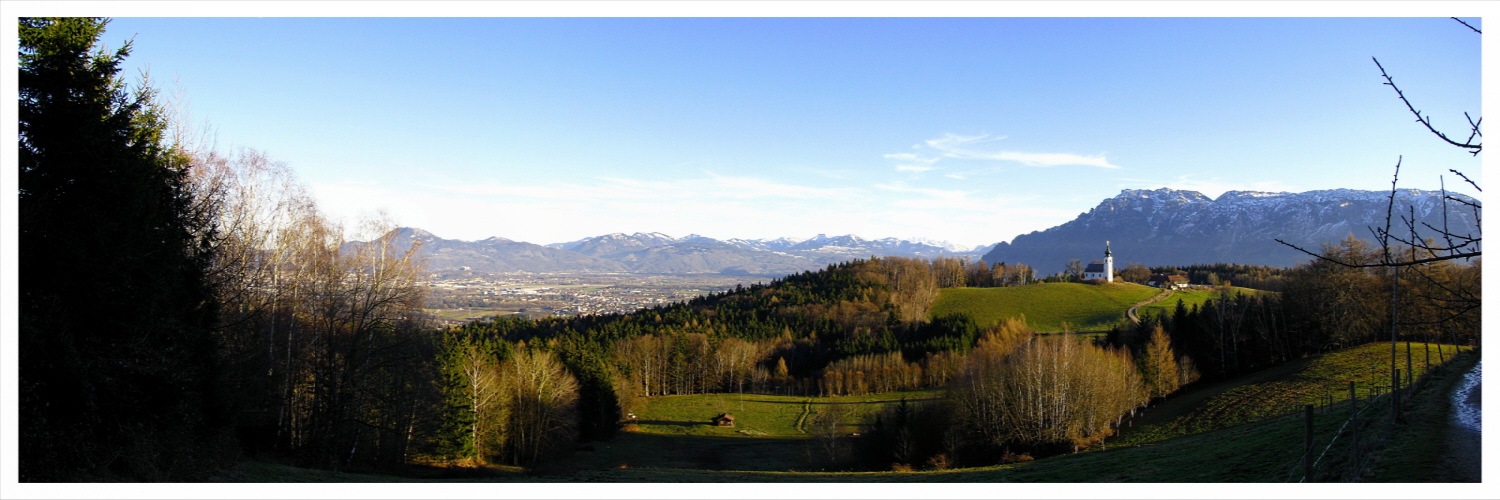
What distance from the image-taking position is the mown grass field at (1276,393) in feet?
90.5

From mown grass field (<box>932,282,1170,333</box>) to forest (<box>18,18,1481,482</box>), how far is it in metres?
33.5

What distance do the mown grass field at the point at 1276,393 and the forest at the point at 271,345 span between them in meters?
2.10

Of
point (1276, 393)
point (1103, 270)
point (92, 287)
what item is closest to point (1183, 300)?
point (1276, 393)

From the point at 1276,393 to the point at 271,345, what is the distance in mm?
40922

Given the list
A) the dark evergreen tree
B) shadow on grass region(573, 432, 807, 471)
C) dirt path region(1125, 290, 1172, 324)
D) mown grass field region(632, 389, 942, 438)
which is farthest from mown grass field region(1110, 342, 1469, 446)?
dirt path region(1125, 290, 1172, 324)

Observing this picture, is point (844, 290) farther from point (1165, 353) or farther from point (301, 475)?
point (301, 475)

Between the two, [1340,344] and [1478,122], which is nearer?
[1478,122]

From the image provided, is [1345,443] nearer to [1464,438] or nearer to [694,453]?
[1464,438]

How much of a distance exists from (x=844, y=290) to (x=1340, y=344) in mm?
63201

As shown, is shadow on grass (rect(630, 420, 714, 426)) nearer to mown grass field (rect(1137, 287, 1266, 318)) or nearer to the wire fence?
the wire fence

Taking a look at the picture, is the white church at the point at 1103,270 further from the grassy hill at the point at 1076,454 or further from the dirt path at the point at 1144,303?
the grassy hill at the point at 1076,454

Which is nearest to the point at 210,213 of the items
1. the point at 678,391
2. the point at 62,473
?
the point at 62,473

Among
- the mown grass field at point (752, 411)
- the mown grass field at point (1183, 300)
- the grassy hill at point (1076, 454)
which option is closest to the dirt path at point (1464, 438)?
the grassy hill at point (1076, 454)

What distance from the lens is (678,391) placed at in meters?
65.8
